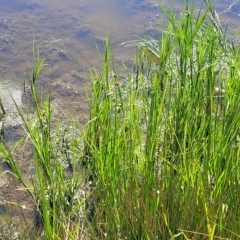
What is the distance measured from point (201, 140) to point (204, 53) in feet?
1.00

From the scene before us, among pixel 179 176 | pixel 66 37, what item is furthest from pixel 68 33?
pixel 179 176

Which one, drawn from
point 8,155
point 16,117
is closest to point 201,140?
point 8,155

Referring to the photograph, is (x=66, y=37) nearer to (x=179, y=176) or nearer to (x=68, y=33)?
(x=68, y=33)

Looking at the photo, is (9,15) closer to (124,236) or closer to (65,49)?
(65,49)

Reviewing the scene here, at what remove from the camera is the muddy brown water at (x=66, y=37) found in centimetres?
396

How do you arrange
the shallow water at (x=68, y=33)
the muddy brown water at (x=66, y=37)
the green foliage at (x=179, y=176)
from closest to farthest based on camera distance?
the green foliage at (x=179, y=176), the muddy brown water at (x=66, y=37), the shallow water at (x=68, y=33)

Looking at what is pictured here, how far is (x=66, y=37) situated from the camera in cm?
491

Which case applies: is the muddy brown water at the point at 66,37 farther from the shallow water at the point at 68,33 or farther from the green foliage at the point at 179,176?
the green foliage at the point at 179,176

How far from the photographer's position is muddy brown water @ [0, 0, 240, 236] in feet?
13.0

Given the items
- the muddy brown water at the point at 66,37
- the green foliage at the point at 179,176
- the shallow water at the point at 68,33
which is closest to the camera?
the green foliage at the point at 179,176

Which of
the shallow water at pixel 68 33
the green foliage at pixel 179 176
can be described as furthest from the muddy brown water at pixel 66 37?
the green foliage at pixel 179 176

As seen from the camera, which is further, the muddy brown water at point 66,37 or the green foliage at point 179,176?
the muddy brown water at point 66,37

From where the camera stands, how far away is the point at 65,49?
4676mm

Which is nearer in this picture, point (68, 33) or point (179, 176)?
point (179, 176)
